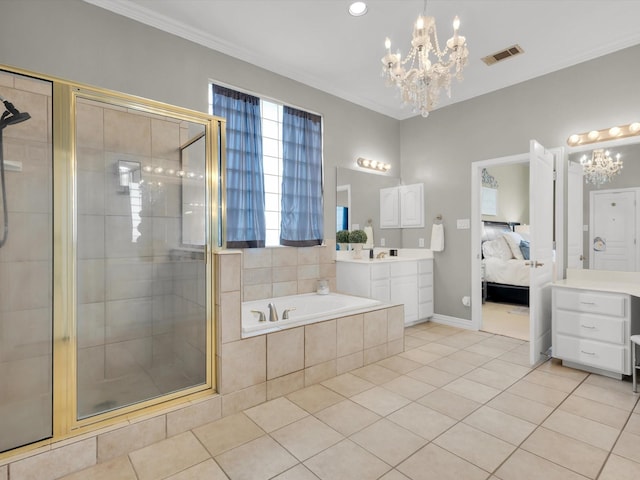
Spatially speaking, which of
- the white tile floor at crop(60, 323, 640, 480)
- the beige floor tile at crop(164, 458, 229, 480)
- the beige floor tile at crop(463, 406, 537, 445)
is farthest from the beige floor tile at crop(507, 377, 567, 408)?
the beige floor tile at crop(164, 458, 229, 480)

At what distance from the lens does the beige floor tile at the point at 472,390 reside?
239 cm

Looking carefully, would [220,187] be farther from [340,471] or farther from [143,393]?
[340,471]

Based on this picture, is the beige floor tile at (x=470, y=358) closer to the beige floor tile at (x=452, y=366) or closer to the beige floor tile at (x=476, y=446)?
the beige floor tile at (x=452, y=366)

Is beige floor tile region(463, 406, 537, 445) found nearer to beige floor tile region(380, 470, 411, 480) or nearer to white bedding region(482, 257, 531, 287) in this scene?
beige floor tile region(380, 470, 411, 480)

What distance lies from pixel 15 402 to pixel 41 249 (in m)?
0.74

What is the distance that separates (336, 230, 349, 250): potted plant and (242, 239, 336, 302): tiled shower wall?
110mm

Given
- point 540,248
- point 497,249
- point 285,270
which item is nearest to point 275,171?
point 285,270

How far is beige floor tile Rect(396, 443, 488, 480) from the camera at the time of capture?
1.60 meters

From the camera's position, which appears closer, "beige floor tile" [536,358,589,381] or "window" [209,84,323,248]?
"beige floor tile" [536,358,589,381]

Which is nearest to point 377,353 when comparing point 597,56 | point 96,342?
point 96,342

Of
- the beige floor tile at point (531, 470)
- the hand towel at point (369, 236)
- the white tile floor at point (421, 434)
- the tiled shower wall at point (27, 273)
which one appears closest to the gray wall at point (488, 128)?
the hand towel at point (369, 236)

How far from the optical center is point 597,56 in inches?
125

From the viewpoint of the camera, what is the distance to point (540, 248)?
2969 millimetres

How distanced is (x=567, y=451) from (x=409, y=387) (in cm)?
98
